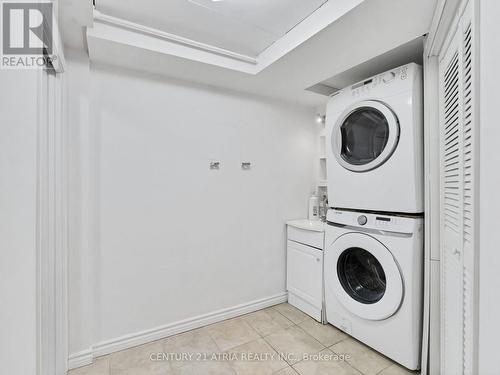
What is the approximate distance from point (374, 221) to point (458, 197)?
701 mm

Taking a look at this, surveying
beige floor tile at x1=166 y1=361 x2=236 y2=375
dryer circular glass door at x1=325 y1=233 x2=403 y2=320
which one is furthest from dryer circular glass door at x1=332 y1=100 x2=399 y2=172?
beige floor tile at x1=166 y1=361 x2=236 y2=375

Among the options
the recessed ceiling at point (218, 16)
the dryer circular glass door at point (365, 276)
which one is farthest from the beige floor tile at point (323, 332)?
the recessed ceiling at point (218, 16)

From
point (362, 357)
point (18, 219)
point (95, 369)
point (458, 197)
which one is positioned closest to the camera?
point (18, 219)

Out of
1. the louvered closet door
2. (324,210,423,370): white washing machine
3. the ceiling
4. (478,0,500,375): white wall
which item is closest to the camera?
(478,0,500,375): white wall

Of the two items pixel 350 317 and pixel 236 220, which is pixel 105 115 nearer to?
pixel 236 220

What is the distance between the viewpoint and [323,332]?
6.81 ft

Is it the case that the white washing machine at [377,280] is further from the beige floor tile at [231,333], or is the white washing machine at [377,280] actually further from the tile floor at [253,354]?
the beige floor tile at [231,333]

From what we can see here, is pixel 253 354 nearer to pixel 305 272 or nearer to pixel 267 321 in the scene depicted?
pixel 267 321

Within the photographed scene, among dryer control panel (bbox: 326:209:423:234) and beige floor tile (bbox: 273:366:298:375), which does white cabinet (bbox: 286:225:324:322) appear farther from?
beige floor tile (bbox: 273:366:298:375)

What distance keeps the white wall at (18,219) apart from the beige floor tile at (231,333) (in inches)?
49.0

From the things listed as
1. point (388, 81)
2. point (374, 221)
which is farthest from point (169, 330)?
point (388, 81)

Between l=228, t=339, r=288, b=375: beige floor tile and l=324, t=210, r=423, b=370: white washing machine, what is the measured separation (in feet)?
2.01

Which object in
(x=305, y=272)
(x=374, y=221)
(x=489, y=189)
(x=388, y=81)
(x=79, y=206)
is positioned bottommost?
(x=305, y=272)

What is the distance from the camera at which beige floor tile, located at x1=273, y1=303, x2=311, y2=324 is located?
228 centimetres
